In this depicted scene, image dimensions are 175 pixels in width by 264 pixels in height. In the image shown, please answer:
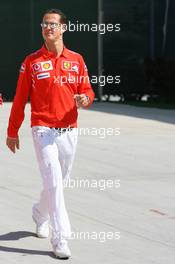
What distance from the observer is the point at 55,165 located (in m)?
6.96

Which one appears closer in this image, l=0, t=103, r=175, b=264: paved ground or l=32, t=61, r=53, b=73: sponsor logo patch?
l=32, t=61, r=53, b=73: sponsor logo patch

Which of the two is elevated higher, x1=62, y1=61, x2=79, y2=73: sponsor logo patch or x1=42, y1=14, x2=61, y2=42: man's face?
x1=42, y1=14, x2=61, y2=42: man's face

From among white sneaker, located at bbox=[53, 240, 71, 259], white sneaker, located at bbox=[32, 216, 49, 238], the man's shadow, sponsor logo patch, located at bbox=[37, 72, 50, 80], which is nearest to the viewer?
white sneaker, located at bbox=[53, 240, 71, 259]

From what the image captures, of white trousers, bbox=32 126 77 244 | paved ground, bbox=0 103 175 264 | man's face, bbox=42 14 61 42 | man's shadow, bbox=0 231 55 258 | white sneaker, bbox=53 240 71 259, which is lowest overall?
paved ground, bbox=0 103 175 264

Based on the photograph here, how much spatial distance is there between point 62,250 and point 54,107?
1115mm

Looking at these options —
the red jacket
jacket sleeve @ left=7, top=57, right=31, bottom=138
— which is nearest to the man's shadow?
jacket sleeve @ left=7, top=57, right=31, bottom=138

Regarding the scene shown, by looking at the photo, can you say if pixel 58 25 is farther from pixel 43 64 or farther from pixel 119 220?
pixel 119 220

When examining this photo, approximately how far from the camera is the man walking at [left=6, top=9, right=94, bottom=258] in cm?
698

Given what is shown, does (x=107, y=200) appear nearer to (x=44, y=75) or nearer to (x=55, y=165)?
(x=55, y=165)

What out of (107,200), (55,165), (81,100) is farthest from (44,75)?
(107,200)

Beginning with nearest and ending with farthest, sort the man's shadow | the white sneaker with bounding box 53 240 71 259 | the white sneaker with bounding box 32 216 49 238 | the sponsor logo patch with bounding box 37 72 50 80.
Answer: the white sneaker with bounding box 53 240 71 259
the sponsor logo patch with bounding box 37 72 50 80
the man's shadow
the white sneaker with bounding box 32 216 49 238

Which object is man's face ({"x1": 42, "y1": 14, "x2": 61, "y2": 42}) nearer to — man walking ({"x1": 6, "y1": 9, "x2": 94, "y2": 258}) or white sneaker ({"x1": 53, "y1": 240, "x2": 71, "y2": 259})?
man walking ({"x1": 6, "y1": 9, "x2": 94, "y2": 258})

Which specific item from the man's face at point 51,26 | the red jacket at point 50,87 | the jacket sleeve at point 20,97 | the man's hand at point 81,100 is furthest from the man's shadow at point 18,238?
the man's face at point 51,26

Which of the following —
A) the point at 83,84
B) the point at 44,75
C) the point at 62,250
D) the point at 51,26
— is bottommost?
the point at 62,250
